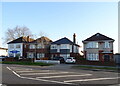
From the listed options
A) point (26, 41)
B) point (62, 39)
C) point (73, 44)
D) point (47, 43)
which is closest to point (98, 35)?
point (73, 44)

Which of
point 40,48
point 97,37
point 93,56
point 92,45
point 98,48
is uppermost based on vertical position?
point 97,37

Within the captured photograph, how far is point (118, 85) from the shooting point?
1094 centimetres

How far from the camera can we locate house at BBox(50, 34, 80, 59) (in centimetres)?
4974

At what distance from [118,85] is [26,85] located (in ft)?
18.7

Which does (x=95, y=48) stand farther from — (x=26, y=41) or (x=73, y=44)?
(x=26, y=41)

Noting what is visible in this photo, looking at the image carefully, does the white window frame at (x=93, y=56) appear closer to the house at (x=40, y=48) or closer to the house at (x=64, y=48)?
the house at (x=64, y=48)

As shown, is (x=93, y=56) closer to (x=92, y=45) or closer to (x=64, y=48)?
(x=92, y=45)

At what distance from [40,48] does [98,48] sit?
19.1 metres

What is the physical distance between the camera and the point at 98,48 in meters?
43.5

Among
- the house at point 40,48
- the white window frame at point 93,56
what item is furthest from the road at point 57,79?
the house at point 40,48

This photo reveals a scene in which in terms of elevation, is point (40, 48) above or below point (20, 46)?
below

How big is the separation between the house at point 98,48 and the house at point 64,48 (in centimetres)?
551

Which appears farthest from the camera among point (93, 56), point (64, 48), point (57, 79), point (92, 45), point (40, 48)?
point (40, 48)

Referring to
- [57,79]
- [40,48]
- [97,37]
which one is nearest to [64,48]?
[40,48]
